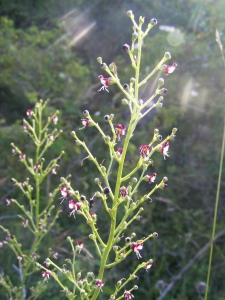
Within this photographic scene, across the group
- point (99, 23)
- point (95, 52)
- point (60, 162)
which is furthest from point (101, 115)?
point (99, 23)

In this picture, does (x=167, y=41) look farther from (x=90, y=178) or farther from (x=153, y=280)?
(x=153, y=280)

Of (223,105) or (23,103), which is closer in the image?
(223,105)

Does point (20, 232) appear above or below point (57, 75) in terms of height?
below

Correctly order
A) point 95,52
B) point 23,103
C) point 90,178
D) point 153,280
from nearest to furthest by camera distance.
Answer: point 153,280, point 90,178, point 23,103, point 95,52

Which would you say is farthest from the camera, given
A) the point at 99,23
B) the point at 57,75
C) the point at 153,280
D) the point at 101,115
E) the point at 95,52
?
the point at 99,23

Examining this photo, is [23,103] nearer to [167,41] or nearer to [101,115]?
[101,115]

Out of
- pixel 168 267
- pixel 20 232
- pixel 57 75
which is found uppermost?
pixel 57 75
